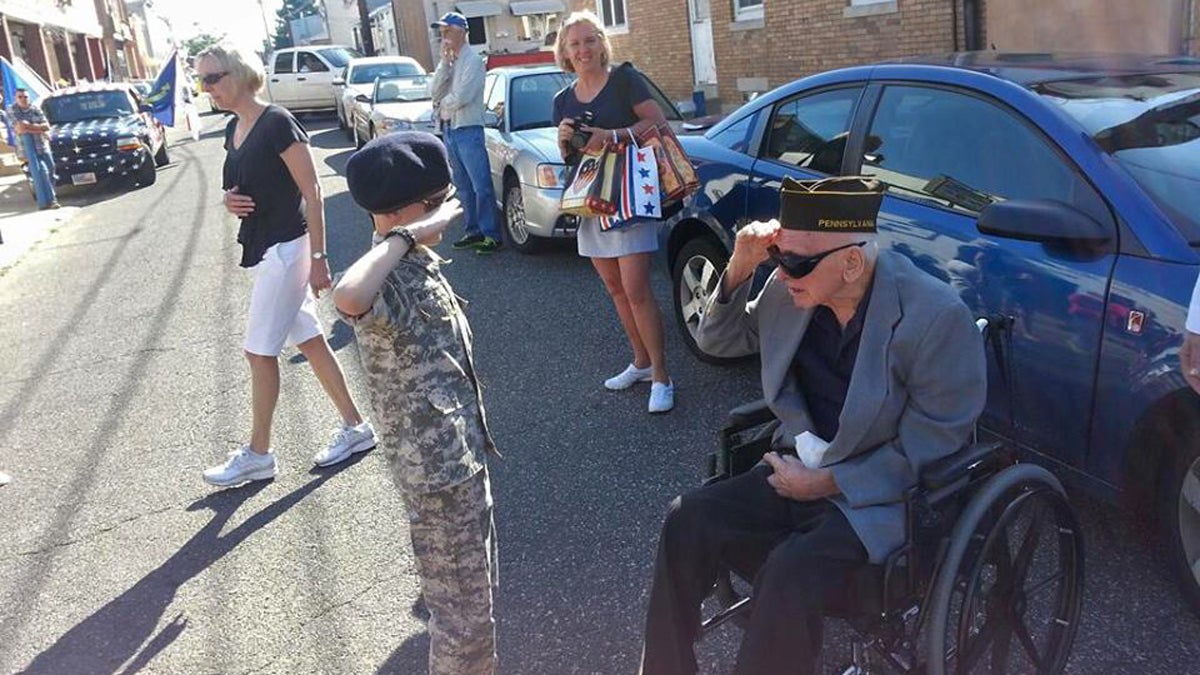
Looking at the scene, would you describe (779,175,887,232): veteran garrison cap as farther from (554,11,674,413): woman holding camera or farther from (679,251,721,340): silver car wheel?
(679,251,721,340): silver car wheel

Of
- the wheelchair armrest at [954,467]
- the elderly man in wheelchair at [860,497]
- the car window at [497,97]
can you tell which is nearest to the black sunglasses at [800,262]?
the elderly man in wheelchair at [860,497]

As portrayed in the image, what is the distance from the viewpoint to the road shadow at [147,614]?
10.3 feet

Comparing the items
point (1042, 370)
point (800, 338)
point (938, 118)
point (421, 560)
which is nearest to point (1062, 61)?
point (938, 118)

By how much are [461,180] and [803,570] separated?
6.67 metres

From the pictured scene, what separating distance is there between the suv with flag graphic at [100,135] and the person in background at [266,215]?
1315 centimetres

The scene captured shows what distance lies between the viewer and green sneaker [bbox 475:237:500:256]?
330 inches

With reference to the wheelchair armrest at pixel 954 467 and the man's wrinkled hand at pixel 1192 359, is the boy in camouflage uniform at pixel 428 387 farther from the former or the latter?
the man's wrinkled hand at pixel 1192 359

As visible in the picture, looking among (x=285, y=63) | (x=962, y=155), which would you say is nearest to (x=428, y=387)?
(x=962, y=155)

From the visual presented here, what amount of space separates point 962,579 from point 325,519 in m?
2.59

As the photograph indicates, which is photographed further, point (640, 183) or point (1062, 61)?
point (640, 183)

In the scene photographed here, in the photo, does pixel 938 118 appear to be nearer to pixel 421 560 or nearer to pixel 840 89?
pixel 840 89

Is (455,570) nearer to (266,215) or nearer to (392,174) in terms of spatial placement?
(392,174)

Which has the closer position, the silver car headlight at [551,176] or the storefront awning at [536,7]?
the silver car headlight at [551,176]

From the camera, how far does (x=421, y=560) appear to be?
8.04 feet
